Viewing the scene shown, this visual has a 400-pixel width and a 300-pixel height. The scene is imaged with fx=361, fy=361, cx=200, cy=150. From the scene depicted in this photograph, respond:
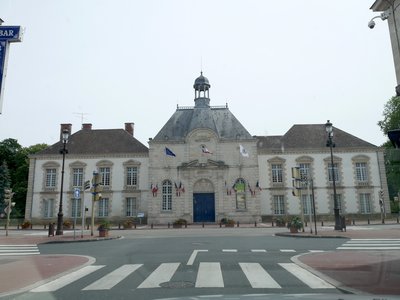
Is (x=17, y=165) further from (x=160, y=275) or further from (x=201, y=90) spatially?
(x=160, y=275)

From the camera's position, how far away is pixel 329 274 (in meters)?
8.27

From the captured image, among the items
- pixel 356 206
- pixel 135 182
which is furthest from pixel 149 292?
pixel 356 206

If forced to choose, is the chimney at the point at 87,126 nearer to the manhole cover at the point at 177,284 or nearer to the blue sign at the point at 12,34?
the blue sign at the point at 12,34

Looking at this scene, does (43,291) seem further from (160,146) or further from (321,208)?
(321,208)

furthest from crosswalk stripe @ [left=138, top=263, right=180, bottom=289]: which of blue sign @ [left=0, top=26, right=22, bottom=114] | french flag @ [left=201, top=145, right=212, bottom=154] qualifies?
french flag @ [left=201, top=145, right=212, bottom=154]

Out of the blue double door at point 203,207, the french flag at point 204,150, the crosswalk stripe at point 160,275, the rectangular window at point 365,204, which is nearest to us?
the crosswalk stripe at point 160,275

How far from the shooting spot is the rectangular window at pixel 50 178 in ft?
130

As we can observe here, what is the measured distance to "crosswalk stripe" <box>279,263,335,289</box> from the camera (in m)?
7.12

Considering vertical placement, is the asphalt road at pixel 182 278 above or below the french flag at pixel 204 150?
below

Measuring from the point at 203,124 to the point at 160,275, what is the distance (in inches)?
1206

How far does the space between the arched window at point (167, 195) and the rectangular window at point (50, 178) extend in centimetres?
1248

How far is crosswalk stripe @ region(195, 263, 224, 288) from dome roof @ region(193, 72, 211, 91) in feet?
106

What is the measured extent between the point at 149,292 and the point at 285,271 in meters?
3.75

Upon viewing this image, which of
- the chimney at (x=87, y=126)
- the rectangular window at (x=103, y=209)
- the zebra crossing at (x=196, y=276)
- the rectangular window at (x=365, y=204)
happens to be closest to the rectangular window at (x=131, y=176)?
the rectangular window at (x=103, y=209)
